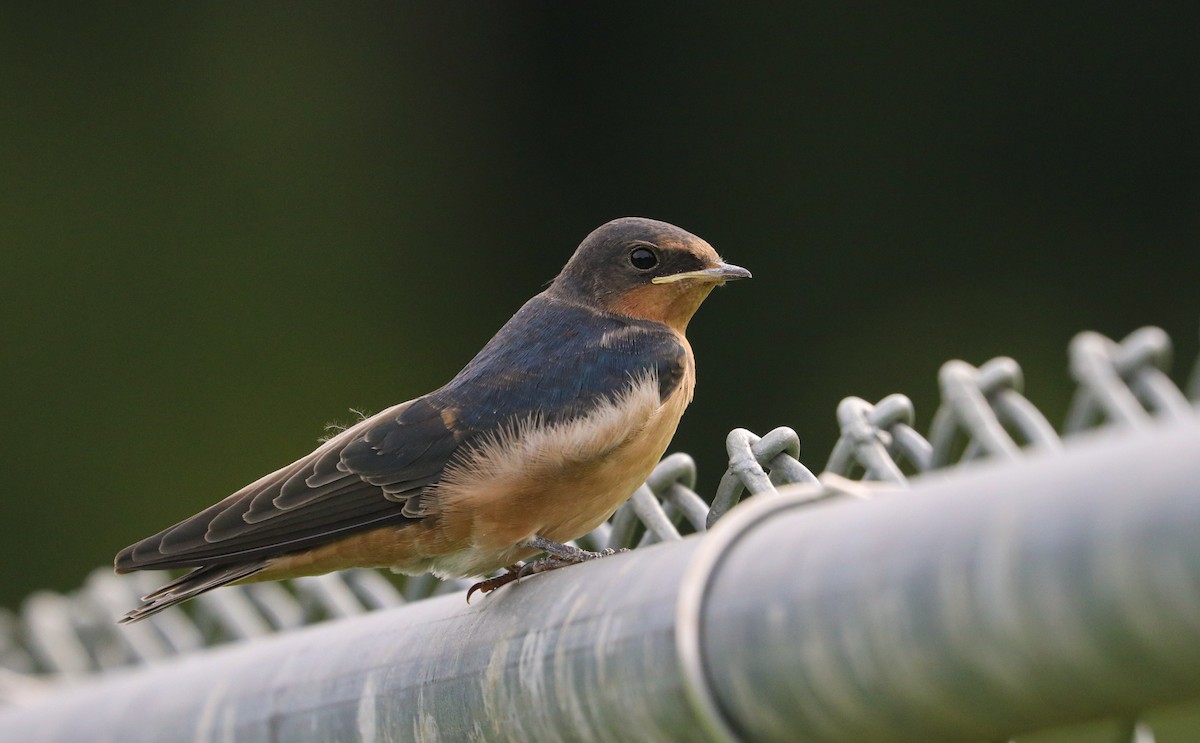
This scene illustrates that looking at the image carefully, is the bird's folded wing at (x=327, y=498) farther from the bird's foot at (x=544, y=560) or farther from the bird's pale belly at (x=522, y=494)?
the bird's foot at (x=544, y=560)

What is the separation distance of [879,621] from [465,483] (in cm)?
113

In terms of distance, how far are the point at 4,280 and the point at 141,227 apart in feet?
1.43

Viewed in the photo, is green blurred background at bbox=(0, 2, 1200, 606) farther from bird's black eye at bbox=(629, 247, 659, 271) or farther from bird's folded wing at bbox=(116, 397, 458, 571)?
bird's folded wing at bbox=(116, 397, 458, 571)

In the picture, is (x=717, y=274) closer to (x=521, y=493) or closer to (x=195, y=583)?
(x=521, y=493)

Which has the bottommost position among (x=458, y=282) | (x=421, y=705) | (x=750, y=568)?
(x=458, y=282)

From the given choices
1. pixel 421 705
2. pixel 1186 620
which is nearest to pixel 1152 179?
pixel 421 705

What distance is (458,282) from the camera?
Result: 511 centimetres

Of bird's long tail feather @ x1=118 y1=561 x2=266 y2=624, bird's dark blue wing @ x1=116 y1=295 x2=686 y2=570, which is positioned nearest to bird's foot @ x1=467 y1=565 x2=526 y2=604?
bird's dark blue wing @ x1=116 y1=295 x2=686 y2=570

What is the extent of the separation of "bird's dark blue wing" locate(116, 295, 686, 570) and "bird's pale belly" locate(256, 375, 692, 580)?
0.03 metres

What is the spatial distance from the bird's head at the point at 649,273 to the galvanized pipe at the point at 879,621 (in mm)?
1143

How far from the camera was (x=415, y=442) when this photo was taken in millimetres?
1957

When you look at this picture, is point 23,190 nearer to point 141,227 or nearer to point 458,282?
point 141,227

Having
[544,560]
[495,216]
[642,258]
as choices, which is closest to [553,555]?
[544,560]

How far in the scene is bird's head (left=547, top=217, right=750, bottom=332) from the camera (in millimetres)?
2375
